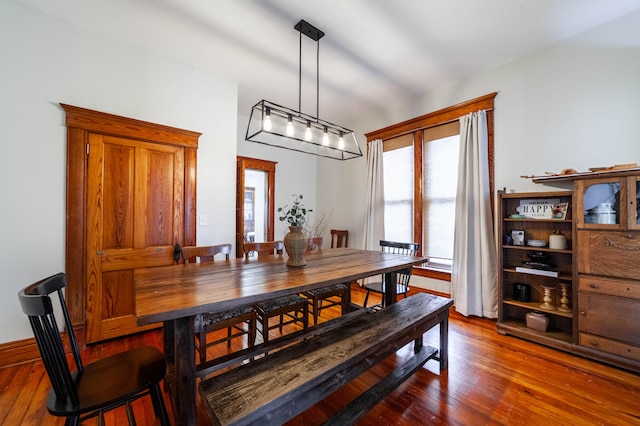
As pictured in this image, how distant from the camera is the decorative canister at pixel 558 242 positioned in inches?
98.4

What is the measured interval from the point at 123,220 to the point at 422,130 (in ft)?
13.2

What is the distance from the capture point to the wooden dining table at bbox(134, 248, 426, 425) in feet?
3.97

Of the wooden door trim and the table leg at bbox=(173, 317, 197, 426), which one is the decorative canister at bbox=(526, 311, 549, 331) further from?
the wooden door trim

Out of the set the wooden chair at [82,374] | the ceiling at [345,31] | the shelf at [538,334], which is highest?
the ceiling at [345,31]

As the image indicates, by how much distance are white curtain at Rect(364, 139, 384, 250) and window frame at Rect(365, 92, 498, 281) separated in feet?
0.99

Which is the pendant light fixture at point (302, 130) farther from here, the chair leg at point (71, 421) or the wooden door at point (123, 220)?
the chair leg at point (71, 421)

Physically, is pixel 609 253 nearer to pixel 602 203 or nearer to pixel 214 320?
pixel 602 203

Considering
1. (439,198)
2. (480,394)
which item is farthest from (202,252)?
(439,198)

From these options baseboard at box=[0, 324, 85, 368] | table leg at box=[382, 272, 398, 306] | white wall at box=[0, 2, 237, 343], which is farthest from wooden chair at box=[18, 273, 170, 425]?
table leg at box=[382, 272, 398, 306]

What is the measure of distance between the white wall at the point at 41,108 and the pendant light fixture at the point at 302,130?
1.32 metres

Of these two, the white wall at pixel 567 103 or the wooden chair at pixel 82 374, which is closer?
the wooden chair at pixel 82 374

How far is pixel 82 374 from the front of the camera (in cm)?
132

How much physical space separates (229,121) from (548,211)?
3888 millimetres

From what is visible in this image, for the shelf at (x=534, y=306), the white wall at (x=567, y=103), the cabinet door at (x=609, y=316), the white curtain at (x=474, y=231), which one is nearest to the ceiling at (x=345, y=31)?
the white wall at (x=567, y=103)
